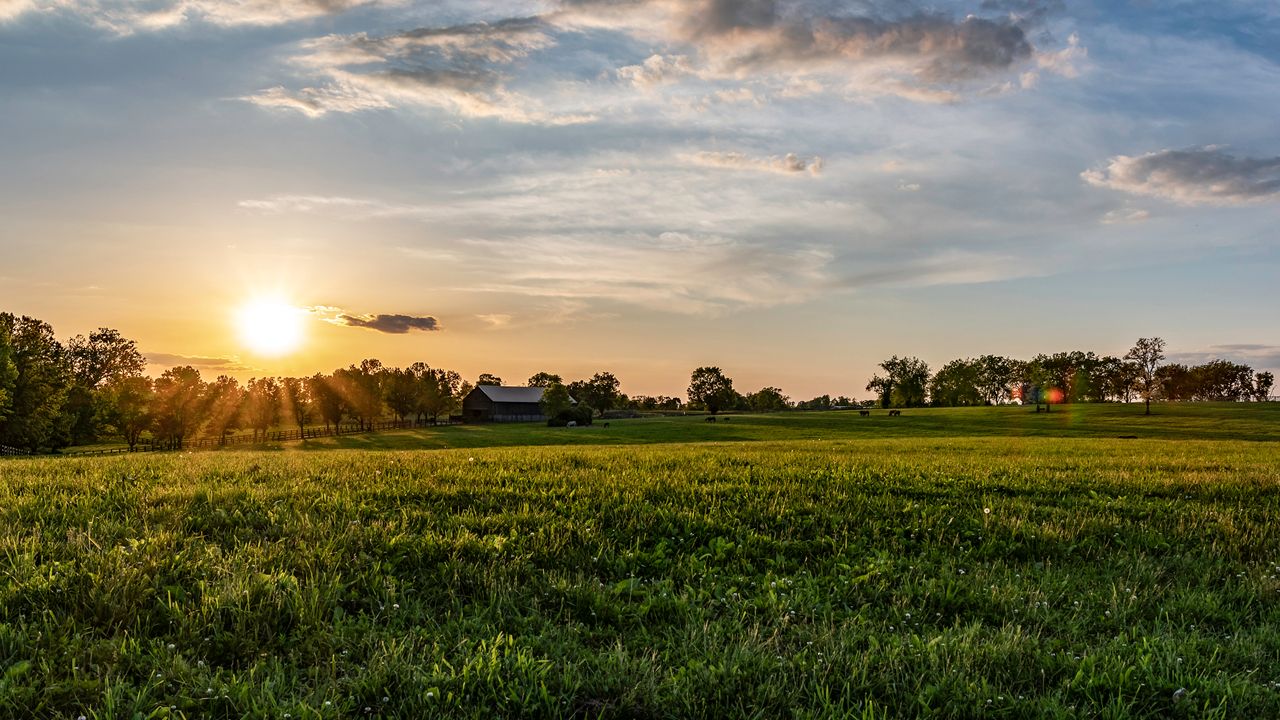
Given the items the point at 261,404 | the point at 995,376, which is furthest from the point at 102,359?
the point at 995,376

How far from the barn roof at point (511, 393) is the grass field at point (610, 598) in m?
133

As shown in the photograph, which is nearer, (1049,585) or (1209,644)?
(1209,644)

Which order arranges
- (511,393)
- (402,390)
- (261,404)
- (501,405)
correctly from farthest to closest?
(511,393)
(501,405)
(402,390)
(261,404)

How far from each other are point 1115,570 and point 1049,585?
153 centimetres

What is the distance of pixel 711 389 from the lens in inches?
6624

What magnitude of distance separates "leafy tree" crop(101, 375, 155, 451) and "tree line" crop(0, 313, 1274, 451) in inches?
5.4

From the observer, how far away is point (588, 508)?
878 centimetres

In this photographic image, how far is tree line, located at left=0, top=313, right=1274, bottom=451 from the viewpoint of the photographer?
6353cm

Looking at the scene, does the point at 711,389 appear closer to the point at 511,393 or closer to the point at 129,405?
the point at 511,393

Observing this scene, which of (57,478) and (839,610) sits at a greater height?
(57,478)

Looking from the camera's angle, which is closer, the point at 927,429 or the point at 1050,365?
the point at 927,429

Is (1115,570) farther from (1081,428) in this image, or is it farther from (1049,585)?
(1081,428)

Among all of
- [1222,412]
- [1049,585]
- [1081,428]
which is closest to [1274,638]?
[1049,585]

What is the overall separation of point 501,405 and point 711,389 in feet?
181
